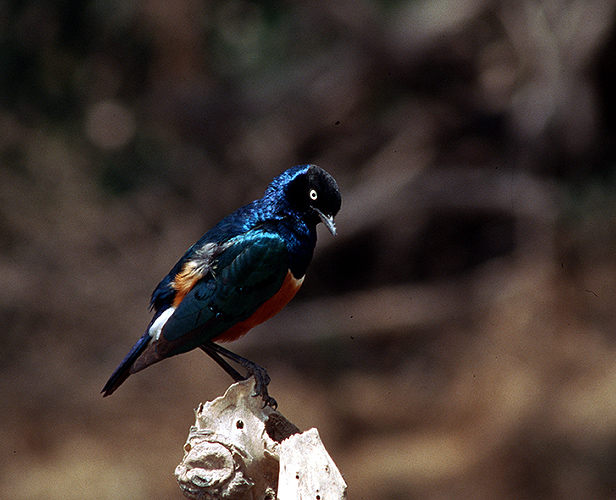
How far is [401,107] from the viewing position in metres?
9.80

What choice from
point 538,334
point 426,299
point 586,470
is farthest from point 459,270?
point 586,470

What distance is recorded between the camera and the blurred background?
902 cm

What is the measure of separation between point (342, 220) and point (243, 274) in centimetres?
575

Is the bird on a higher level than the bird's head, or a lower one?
lower

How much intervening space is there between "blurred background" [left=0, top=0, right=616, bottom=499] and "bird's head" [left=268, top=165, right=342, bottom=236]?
518 centimetres

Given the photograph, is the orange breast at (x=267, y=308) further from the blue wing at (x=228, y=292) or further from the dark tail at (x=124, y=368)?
the dark tail at (x=124, y=368)

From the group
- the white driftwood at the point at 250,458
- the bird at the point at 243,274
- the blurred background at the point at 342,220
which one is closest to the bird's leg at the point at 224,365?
the bird at the point at 243,274

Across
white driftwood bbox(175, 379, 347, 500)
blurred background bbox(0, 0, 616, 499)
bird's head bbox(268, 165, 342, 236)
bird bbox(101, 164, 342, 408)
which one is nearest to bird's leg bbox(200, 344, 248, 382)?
bird bbox(101, 164, 342, 408)

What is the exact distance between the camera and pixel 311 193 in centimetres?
382

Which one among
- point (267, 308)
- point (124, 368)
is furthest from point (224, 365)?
point (124, 368)

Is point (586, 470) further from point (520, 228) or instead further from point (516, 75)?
point (516, 75)

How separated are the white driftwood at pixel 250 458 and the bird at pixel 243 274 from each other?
11 cm

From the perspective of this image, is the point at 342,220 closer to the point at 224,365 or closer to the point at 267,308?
the point at 224,365

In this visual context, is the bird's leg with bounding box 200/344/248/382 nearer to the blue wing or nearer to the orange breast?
the orange breast
